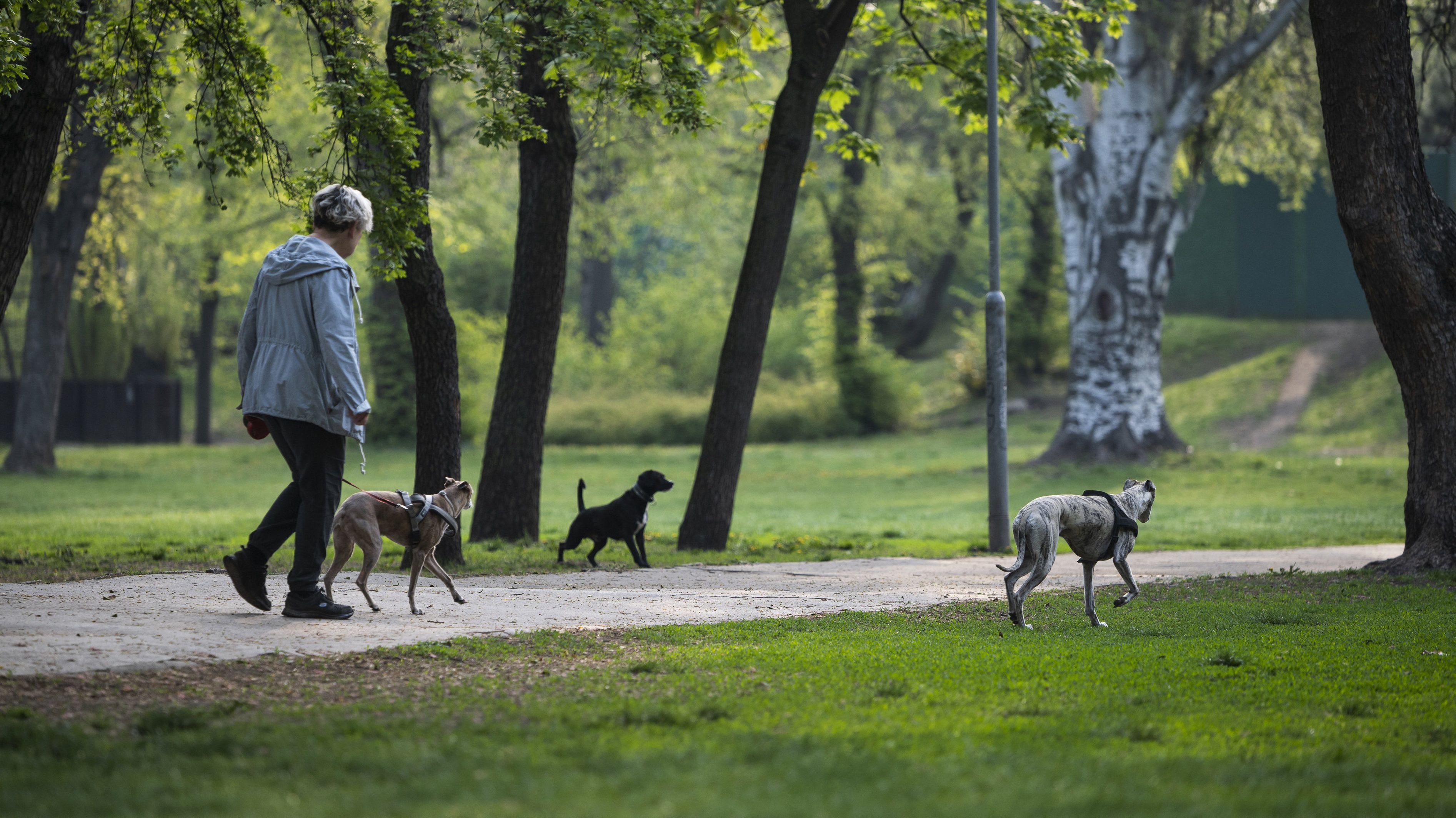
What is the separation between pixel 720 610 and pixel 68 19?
230 inches

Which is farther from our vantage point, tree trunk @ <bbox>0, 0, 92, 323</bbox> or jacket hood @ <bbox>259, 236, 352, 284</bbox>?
tree trunk @ <bbox>0, 0, 92, 323</bbox>

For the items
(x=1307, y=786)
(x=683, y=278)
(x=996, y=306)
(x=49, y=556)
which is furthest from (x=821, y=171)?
(x=1307, y=786)

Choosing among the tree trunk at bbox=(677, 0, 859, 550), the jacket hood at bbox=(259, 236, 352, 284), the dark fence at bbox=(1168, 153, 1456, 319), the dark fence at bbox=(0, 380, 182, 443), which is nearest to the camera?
the jacket hood at bbox=(259, 236, 352, 284)

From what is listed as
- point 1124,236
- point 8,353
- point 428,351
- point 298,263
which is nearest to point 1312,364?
point 1124,236

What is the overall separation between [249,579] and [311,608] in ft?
1.35

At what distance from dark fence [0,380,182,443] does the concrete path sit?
95.8 feet

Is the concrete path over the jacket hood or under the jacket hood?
under

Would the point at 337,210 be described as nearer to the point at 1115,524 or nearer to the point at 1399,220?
the point at 1115,524

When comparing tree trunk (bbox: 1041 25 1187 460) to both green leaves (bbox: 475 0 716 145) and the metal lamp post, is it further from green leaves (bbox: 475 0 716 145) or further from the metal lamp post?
green leaves (bbox: 475 0 716 145)

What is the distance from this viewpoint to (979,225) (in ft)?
151

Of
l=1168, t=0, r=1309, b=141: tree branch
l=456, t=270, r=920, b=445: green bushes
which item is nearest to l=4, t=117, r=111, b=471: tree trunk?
l=456, t=270, r=920, b=445: green bushes

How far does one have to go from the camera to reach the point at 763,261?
12.7 m

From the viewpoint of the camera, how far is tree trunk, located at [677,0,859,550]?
12.6m

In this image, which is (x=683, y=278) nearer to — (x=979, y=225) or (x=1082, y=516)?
(x=979, y=225)
